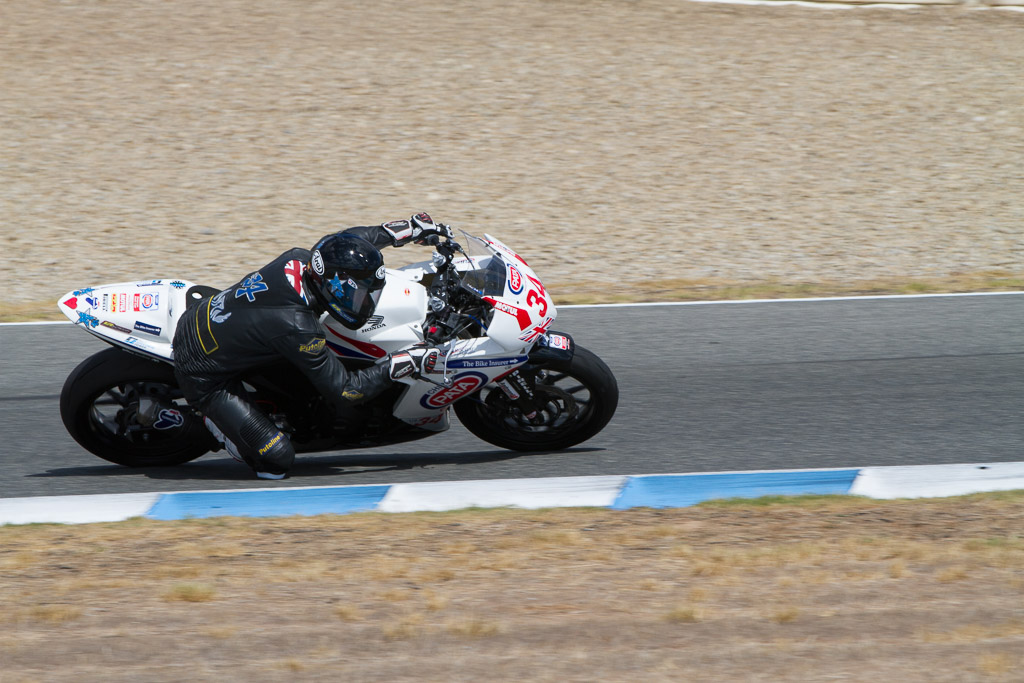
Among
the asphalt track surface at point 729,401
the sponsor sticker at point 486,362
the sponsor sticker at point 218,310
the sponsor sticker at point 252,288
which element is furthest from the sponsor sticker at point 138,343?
the sponsor sticker at point 486,362

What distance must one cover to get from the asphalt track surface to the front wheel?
0.42ft

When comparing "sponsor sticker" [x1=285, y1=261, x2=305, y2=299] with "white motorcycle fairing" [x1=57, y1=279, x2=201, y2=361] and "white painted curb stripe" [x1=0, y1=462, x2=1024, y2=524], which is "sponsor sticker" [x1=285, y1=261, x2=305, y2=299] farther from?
"white painted curb stripe" [x1=0, y1=462, x2=1024, y2=524]

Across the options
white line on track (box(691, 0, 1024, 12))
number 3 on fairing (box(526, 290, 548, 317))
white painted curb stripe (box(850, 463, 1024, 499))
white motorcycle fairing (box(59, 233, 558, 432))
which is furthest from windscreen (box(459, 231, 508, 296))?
white line on track (box(691, 0, 1024, 12))

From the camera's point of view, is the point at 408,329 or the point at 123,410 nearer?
the point at 408,329

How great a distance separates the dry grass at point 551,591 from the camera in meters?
3.98

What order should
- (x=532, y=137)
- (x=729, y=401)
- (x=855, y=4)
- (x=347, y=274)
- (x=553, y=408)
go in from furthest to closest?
(x=855, y=4), (x=532, y=137), (x=729, y=401), (x=553, y=408), (x=347, y=274)

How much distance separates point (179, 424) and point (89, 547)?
1.20 metres

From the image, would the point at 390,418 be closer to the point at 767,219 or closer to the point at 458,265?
the point at 458,265

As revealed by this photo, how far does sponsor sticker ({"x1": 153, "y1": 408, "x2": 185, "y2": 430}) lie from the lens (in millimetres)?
6215

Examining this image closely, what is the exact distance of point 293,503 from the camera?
5871 millimetres

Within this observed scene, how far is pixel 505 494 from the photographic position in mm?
5887

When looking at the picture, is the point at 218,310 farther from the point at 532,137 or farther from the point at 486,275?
the point at 532,137

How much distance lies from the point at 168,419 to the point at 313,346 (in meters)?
1.12

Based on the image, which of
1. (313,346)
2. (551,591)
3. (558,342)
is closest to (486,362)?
(558,342)
